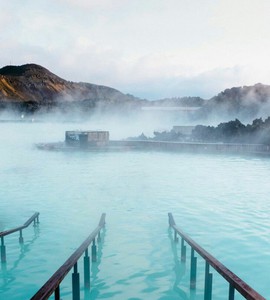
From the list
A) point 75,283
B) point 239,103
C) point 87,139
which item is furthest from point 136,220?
point 239,103

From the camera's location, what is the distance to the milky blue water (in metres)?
5.94

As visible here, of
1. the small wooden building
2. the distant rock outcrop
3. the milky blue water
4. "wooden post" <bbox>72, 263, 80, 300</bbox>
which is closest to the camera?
"wooden post" <bbox>72, 263, 80, 300</bbox>

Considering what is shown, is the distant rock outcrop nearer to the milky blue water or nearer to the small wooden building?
the small wooden building

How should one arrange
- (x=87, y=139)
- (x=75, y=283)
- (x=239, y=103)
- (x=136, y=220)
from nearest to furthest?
(x=75, y=283) → (x=136, y=220) → (x=87, y=139) → (x=239, y=103)

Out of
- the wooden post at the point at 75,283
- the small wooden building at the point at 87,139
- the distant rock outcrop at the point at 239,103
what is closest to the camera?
Result: the wooden post at the point at 75,283

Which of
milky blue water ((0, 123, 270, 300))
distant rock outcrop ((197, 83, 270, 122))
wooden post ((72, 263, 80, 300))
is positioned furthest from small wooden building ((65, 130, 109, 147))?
distant rock outcrop ((197, 83, 270, 122))

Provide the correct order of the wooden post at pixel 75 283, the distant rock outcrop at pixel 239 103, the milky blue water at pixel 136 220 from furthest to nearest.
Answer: the distant rock outcrop at pixel 239 103 < the milky blue water at pixel 136 220 < the wooden post at pixel 75 283

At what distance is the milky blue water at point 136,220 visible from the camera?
19.5ft

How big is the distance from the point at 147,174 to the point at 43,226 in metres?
9.40

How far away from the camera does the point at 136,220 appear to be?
9.77 m

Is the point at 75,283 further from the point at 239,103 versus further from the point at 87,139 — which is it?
the point at 239,103

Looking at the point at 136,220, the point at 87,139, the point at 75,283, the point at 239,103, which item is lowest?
the point at 136,220

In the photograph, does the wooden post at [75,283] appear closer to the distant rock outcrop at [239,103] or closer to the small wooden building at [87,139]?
the small wooden building at [87,139]

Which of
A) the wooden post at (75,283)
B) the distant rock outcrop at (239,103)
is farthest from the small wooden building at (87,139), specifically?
the distant rock outcrop at (239,103)
